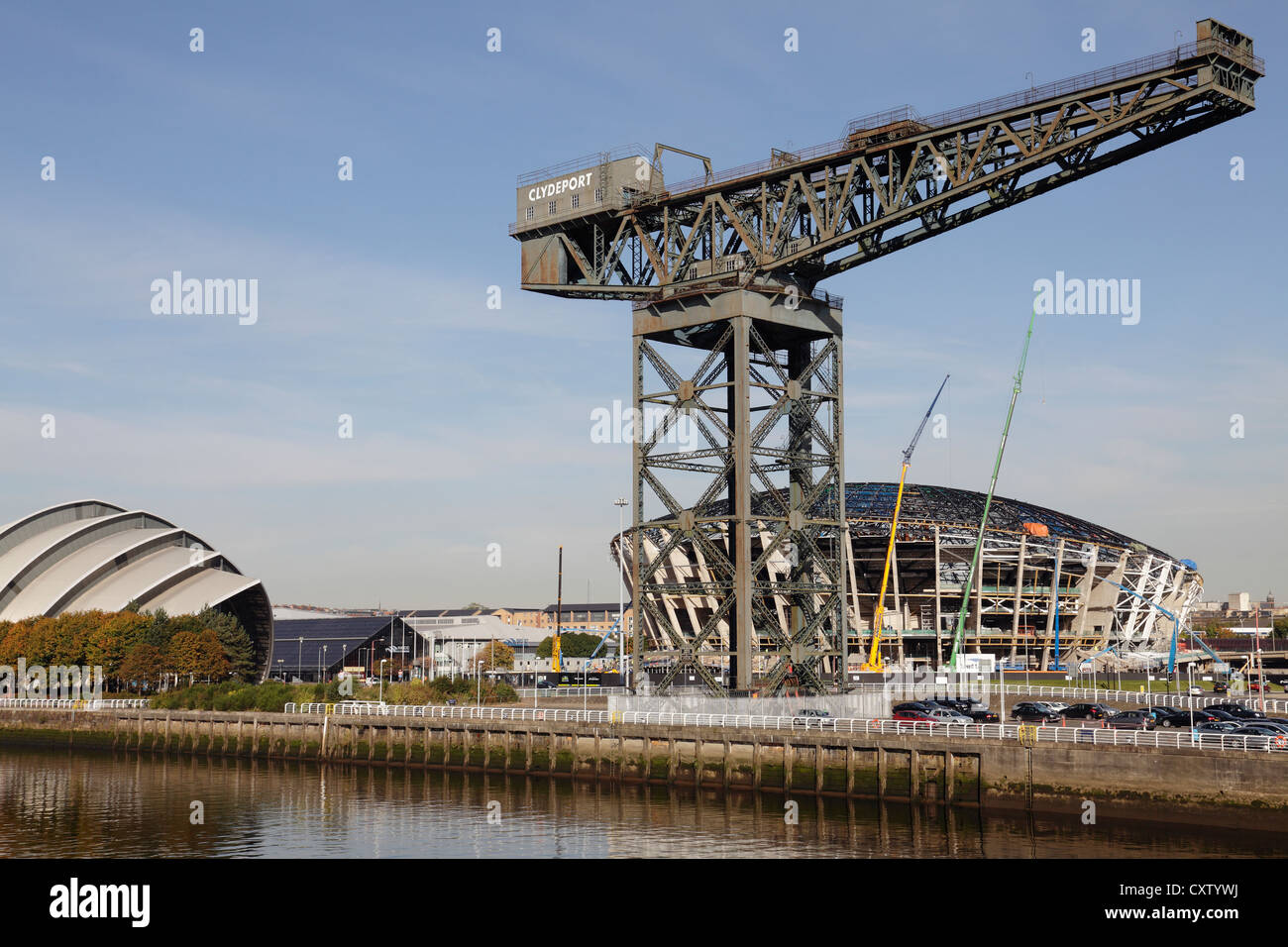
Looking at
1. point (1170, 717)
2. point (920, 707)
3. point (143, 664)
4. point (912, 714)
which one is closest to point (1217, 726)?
point (1170, 717)

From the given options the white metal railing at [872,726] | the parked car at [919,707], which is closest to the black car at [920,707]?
the parked car at [919,707]

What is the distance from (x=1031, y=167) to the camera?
63.8m

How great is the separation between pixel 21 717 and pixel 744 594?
7005cm

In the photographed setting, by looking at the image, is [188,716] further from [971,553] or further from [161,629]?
[971,553]

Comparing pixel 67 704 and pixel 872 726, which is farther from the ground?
pixel 872 726

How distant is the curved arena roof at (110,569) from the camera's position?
140 meters

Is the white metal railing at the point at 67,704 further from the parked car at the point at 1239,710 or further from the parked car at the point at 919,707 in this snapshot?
the parked car at the point at 1239,710

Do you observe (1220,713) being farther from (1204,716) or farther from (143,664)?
(143,664)

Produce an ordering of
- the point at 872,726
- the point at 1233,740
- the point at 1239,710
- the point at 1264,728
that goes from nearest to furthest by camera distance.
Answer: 1. the point at 1233,740
2. the point at 1264,728
3. the point at 872,726
4. the point at 1239,710

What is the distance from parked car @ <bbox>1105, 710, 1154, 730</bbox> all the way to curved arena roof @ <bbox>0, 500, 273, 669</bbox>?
10413cm

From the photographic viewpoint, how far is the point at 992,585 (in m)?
148

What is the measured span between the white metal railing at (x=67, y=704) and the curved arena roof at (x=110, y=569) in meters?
27.1

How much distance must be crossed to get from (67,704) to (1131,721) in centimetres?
8611
